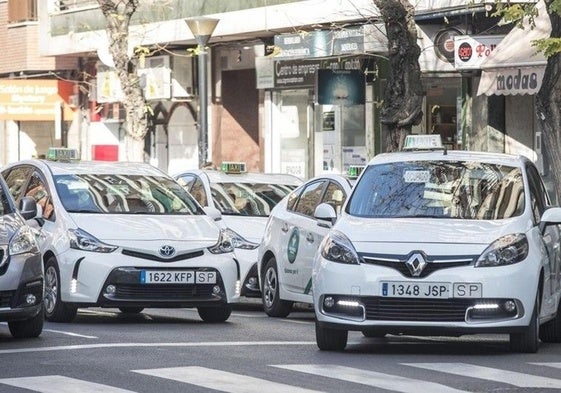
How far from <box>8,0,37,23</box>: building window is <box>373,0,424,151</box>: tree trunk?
2462cm

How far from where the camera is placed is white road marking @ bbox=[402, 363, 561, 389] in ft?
38.0

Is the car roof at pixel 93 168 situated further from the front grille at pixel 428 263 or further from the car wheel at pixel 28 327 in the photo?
the front grille at pixel 428 263

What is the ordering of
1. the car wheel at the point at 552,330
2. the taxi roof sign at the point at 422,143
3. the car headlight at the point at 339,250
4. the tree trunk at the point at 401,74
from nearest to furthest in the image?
1. the car headlight at the point at 339,250
2. the car wheel at the point at 552,330
3. the taxi roof sign at the point at 422,143
4. the tree trunk at the point at 401,74

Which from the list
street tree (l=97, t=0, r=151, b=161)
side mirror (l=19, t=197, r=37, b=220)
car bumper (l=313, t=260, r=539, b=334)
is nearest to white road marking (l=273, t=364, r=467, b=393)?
car bumper (l=313, t=260, r=539, b=334)

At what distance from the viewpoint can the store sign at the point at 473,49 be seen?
26469 mm

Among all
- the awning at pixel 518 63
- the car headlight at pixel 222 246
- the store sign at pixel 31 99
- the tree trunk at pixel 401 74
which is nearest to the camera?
the car headlight at pixel 222 246

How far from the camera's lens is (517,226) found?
13.9 metres

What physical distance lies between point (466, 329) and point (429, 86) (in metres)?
17.8

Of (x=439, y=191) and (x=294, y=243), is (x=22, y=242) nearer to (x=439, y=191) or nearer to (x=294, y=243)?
(x=439, y=191)

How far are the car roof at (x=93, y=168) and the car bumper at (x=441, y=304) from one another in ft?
17.4

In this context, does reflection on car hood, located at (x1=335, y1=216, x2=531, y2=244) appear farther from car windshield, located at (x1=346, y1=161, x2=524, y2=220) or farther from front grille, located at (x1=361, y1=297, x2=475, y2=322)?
front grille, located at (x1=361, y1=297, x2=475, y2=322)

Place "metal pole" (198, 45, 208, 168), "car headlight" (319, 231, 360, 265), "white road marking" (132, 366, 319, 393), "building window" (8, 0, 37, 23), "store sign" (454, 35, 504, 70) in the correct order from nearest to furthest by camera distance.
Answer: "white road marking" (132, 366, 319, 393), "car headlight" (319, 231, 360, 265), "store sign" (454, 35, 504, 70), "metal pole" (198, 45, 208, 168), "building window" (8, 0, 37, 23)

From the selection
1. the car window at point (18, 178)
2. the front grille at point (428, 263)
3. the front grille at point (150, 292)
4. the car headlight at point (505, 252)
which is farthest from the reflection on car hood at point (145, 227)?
the car headlight at point (505, 252)

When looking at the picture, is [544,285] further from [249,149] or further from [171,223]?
[249,149]
